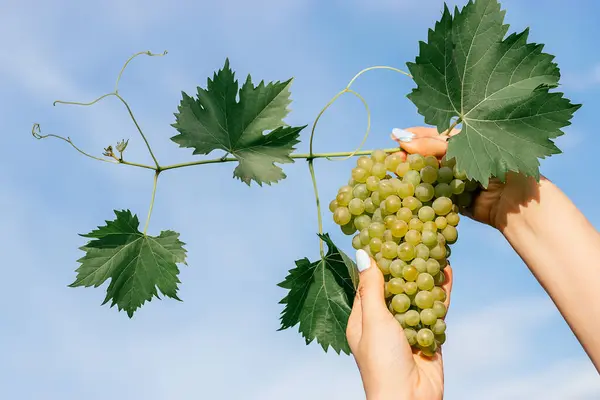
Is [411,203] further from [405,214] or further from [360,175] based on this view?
[360,175]

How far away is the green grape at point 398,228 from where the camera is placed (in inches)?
96.3

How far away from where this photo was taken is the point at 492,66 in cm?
241

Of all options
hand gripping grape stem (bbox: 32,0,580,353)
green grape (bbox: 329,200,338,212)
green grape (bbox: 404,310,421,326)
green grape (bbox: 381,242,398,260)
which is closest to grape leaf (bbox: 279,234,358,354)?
hand gripping grape stem (bbox: 32,0,580,353)

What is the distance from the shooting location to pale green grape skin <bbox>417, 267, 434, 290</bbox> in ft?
7.90

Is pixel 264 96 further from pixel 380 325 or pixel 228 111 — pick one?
pixel 380 325

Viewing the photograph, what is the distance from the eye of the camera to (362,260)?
2484mm

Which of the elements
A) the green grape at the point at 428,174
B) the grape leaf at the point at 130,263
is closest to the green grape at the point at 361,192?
the green grape at the point at 428,174

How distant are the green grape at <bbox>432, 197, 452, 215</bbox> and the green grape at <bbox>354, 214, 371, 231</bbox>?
0.84ft

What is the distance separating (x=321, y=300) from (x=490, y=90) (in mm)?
1057

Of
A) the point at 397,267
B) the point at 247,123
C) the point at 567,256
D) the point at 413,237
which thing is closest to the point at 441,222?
the point at 413,237

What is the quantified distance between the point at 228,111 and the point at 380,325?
102 cm

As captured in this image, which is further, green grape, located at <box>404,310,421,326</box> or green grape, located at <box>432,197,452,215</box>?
green grape, located at <box>432,197,452,215</box>

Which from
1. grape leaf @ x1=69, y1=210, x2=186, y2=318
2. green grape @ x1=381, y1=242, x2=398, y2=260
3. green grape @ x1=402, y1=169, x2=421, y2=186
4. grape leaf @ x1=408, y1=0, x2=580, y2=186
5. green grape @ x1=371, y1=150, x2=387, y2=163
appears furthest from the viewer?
grape leaf @ x1=69, y1=210, x2=186, y2=318

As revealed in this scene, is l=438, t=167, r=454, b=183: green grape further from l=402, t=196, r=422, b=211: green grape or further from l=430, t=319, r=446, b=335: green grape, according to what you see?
l=430, t=319, r=446, b=335: green grape
